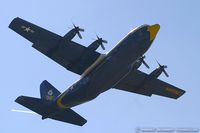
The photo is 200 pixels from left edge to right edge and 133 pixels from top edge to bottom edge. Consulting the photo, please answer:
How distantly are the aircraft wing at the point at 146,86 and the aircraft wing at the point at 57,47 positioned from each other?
642 cm

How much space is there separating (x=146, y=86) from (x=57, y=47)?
12.7 meters

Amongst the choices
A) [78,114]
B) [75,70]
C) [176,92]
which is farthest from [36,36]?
[176,92]

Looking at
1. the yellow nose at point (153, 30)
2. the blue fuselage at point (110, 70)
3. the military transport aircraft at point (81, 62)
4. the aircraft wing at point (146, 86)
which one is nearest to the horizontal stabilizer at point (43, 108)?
the military transport aircraft at point (81, 62)

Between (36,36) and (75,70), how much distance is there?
237 inches

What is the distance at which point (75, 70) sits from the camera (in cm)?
6059

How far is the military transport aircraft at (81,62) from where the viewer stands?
55.5m

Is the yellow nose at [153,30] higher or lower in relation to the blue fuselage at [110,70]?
higher

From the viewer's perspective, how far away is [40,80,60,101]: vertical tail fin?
61719 millimetres

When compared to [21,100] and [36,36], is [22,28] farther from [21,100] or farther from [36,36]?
[21,100]

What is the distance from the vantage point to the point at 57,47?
58688 millimetres

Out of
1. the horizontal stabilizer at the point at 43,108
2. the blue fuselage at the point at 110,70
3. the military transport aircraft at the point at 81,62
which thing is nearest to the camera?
the blue fuselage at the point at 110,70

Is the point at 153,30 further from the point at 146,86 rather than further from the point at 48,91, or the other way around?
the point at 48,91

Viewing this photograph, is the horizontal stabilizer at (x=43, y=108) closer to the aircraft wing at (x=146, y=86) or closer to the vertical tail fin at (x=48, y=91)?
the vertical tail fin at (x=48, y=91)

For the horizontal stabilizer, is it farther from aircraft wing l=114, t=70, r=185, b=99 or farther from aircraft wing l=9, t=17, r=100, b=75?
aircraft wing l=114, t=70, r=185, b=99
